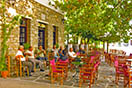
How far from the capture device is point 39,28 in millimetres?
11273

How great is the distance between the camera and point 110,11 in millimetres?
11383

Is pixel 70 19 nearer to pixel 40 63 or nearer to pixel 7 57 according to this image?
pixel 40 63

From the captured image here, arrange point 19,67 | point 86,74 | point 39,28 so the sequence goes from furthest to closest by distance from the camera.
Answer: point 39,28
point 19,67
point 86,74

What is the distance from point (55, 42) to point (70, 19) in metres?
2.49

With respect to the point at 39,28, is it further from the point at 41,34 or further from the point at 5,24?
the point at 5,24

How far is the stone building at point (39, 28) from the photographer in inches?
340

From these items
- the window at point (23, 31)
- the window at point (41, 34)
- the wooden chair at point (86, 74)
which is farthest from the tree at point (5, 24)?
the window at point (41, 34)

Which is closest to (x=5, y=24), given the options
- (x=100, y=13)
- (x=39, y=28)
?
(x=39, y=28)

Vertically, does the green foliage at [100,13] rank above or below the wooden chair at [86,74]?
above

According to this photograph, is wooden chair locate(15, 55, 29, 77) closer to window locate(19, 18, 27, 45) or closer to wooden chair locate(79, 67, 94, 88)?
window locate(19, 18, 27, 45)

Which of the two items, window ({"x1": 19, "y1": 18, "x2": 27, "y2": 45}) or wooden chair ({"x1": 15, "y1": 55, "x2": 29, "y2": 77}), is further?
window ({"x1": 19, "y1": 18, "x2": 27, "y2": 45})

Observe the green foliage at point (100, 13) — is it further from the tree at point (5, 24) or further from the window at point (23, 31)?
the tree at point (5, 24)

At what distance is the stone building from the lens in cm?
862

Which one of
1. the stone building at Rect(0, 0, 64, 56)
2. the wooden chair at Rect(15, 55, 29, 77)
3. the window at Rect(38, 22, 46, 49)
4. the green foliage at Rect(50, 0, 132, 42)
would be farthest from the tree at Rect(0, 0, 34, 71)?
the green foliage at Rect(50, 0, 132, 42)
